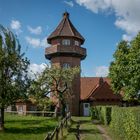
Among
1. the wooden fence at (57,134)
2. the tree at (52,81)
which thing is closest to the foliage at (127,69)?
the tree at (52,81)

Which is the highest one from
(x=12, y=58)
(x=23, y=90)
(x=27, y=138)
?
(x=12, y=58)

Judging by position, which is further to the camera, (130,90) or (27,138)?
(130,90)

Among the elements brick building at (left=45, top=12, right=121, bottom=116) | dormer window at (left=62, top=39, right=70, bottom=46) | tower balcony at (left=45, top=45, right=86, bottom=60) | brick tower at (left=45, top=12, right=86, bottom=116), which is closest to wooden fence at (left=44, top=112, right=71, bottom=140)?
tower balcony at (left=45, top=45, right=86, bottom=60)

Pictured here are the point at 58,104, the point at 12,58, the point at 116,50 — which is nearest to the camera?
the point at 12,58

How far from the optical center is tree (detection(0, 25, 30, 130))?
34250 millimetres

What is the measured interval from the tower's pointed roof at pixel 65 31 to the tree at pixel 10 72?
2922 centimetres

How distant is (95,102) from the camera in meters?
65.5

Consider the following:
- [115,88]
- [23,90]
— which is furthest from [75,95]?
[23,90]

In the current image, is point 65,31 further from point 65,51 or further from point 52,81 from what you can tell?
point 52,81

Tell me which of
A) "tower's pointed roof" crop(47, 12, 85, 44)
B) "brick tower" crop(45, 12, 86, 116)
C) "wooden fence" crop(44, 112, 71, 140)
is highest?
"tower's pointed roof" crop(47, 12, 85, 44)

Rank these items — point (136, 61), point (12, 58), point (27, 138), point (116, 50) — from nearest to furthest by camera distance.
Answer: point (27, 138)
point (12, 58)
point (136, 61)
point (116, 50)

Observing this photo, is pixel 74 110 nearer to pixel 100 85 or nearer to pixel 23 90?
pixel 100 85

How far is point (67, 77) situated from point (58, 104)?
1300 cm

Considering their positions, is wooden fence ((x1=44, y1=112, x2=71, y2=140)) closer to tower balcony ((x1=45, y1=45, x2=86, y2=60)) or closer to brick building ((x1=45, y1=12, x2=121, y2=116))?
tower balcony ((x1=45, y1=45, x2=86, y2=60))
